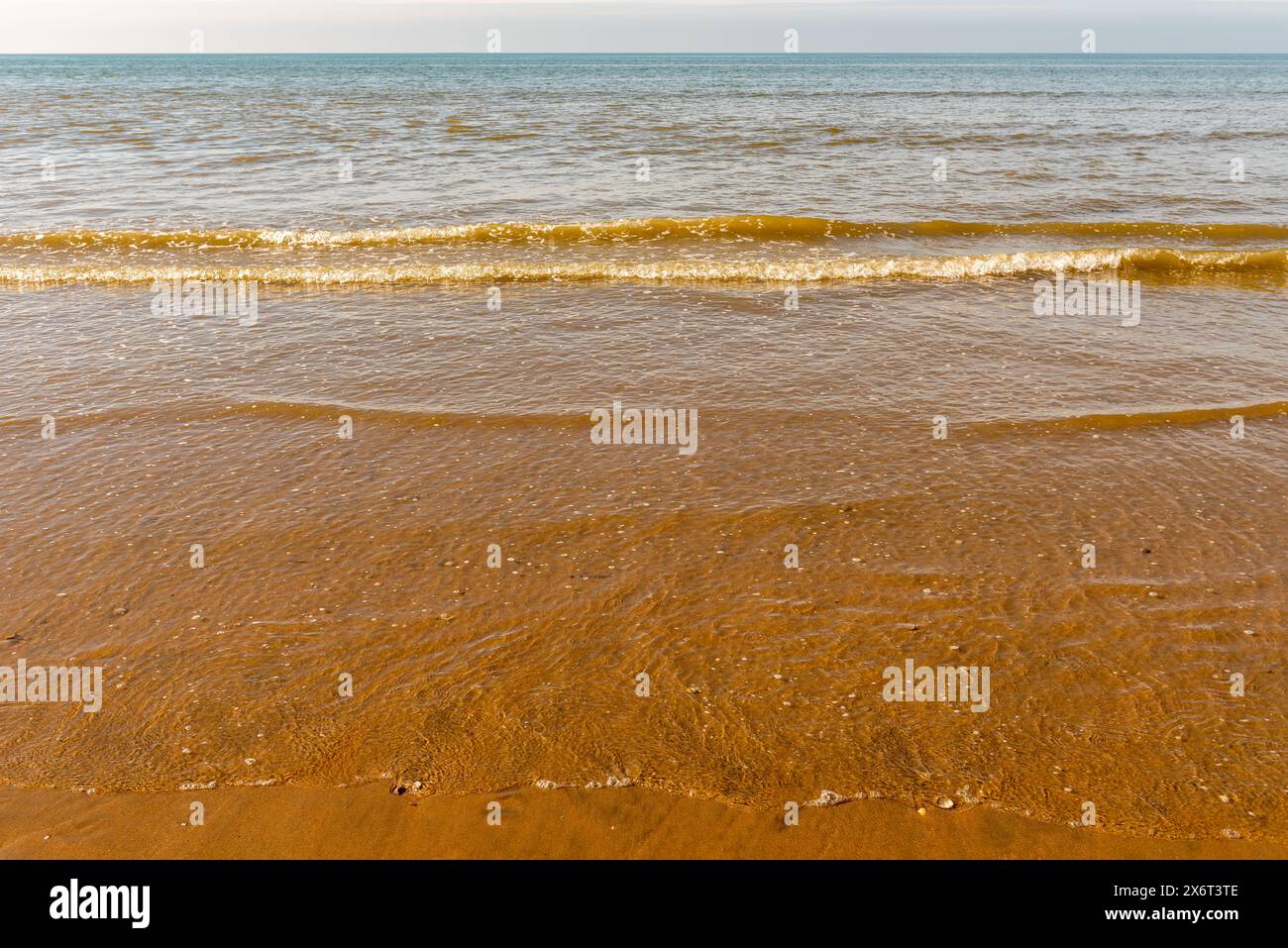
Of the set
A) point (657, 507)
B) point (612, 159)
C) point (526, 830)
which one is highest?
point (612, 159)

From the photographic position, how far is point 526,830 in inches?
171

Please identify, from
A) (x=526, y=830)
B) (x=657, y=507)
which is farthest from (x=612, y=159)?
(x=526, y=830)

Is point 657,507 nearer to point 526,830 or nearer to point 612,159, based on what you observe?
point 526,830

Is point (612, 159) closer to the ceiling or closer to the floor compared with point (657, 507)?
closer to the ceiling

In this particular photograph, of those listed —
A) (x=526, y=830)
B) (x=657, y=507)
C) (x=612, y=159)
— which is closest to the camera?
(x=526, y=830)

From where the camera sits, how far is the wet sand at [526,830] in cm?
425

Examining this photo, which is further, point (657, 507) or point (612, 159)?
point (612, 159)

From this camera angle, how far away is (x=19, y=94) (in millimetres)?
48500

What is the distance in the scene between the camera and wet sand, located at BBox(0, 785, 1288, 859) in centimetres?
425

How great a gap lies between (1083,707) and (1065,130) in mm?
33121

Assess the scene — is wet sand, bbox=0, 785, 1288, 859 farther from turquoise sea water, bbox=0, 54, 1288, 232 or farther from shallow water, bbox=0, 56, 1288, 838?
turquoise sea water, bbox=0, 54, 1288, 232

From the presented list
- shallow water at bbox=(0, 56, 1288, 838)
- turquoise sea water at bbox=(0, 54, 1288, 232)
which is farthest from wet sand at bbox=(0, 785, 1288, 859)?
turquoise sea water at bbox=(0, 54, 1288, 232)

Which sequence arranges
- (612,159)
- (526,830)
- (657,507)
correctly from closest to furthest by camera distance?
1. (526,830)
2. (657,507)
3. (612,159)
